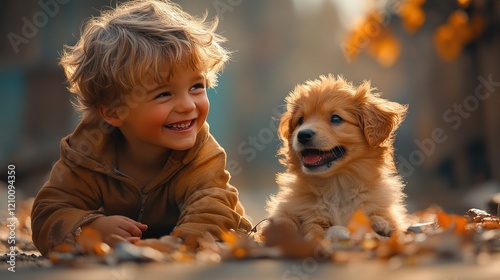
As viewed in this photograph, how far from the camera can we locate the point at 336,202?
4.13 meters

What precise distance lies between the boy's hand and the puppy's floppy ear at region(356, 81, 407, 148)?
1.49 meters

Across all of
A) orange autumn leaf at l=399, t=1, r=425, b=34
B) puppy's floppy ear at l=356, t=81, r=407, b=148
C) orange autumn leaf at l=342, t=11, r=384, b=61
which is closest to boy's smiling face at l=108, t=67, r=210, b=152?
puppy's floppy ear at l=356, t=81, r=407, b=148

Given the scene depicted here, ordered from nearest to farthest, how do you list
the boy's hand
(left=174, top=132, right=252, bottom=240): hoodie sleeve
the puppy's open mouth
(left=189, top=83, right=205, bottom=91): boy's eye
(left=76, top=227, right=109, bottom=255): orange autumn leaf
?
(left=76, top=227, right=109, bottom=255): orange autumn leaf
the boy's hand
(left=174, top=132, right=252, bottom=240): hoodie sleeve
the puppy's open mouth
(left=189, top=83, right=205, bottom=91): boy's eye

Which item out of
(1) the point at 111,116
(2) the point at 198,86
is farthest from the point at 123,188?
(2) the point at 198,86

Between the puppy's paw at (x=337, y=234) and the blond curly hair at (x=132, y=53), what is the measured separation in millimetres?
1337

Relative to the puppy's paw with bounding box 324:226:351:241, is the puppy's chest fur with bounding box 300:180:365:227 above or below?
above

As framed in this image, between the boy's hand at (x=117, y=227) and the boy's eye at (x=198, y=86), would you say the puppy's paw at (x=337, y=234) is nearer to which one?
the boy's hand at (x=117, y=227)

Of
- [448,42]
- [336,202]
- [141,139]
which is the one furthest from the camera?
[448,42]

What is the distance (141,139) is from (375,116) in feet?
4.91

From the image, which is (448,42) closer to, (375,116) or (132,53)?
(375,116)

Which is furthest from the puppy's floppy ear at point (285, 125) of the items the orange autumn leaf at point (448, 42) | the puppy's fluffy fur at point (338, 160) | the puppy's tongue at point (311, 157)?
the orange autumn leaf at point (448, 42)

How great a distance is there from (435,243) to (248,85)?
56.1 feet

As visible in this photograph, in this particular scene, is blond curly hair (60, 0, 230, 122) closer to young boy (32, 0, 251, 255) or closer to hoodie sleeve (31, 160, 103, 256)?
young boy (32, 0, 251, 255)

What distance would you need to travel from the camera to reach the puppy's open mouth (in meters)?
4.18
